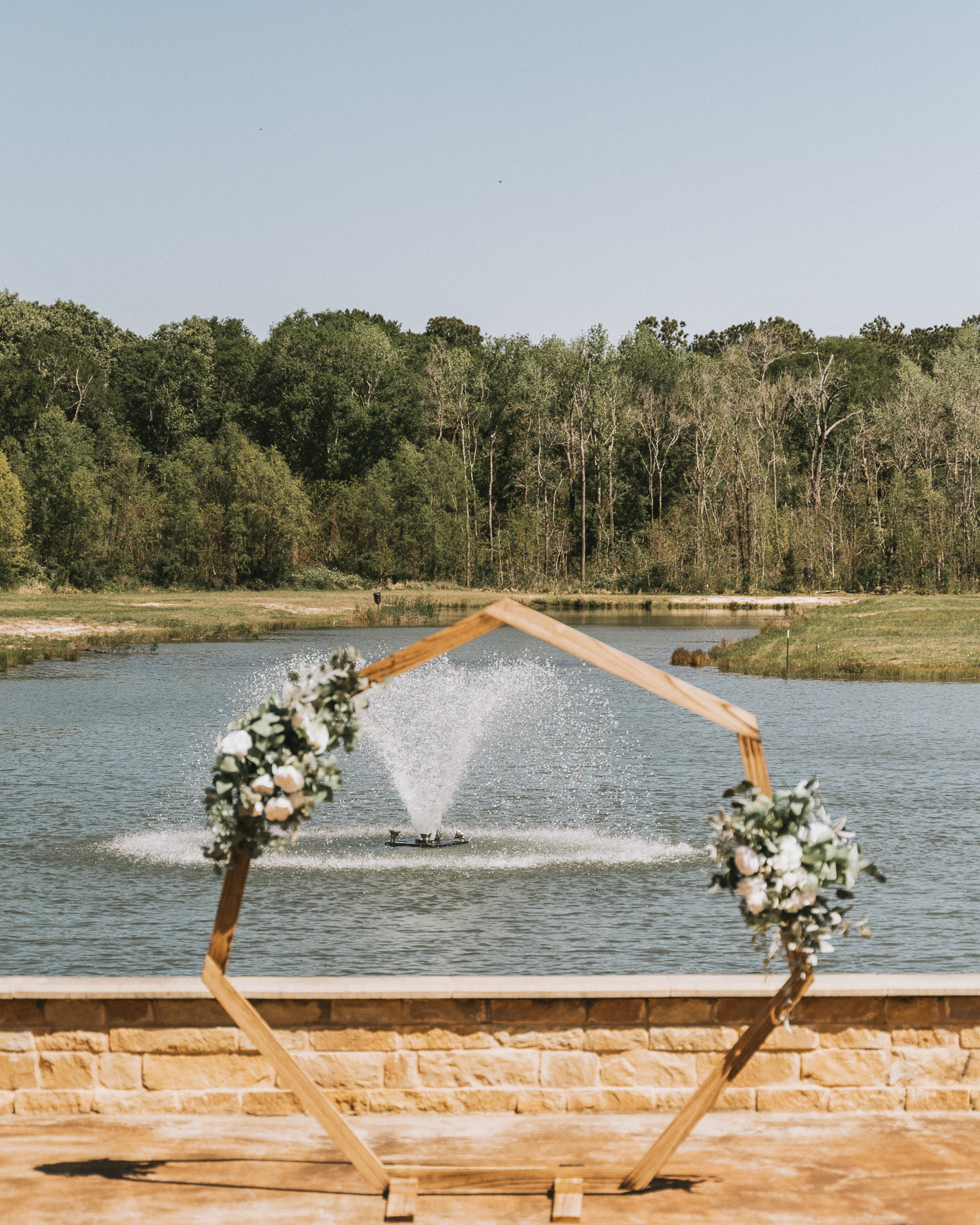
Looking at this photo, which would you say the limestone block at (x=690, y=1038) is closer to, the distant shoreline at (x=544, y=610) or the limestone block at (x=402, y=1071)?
the limestone block at (x=402, y=1071)

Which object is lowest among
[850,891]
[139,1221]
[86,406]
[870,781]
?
[870,781]

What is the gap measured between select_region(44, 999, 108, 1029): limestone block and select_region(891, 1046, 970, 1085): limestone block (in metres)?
3.33

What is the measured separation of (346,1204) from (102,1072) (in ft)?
4.84

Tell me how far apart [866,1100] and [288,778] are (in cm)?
298

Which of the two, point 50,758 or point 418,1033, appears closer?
point 418,1033

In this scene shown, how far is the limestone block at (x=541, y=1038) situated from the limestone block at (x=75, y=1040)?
5.42ft

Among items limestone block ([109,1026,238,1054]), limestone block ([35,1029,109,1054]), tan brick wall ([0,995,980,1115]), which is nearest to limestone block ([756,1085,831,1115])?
tan brick wall ([0,995,980,1115])

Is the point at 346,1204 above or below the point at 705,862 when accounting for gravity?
above

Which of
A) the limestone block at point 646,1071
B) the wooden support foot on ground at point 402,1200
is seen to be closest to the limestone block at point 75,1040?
the wooden support foot on ground at point 402,1200

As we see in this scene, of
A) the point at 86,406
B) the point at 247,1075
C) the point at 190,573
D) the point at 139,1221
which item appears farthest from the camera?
the point at 86,406

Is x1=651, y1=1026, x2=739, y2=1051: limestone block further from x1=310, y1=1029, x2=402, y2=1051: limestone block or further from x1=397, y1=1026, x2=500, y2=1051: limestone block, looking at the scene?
x1=310, y1=1029, x2=402, y2=1051: limestone block

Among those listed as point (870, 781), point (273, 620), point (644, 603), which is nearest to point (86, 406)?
point (273, 620)

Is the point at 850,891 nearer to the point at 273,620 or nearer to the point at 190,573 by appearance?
the point at 273,620

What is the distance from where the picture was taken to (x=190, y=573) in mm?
81875
